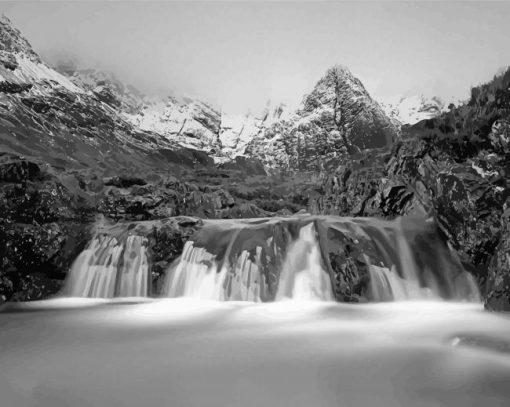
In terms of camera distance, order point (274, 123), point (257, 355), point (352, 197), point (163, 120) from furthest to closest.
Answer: point (163, 120)
point (274, 123)
point (352, 197)
point (257, 355)

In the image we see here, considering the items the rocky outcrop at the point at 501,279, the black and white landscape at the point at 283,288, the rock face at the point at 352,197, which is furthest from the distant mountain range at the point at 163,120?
the rocky outcrop at the point at 501,279

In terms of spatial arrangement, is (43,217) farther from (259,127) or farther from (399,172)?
(259,127)

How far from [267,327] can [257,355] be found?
4.96ft

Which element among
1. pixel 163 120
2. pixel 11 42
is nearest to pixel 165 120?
pixel 163 120

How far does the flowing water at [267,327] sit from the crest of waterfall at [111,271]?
32 mm

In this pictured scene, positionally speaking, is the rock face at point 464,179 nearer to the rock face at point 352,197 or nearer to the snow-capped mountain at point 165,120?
the rock face at point 352,197

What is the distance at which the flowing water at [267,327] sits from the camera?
4.44 metres

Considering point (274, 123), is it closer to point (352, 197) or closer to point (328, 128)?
point (328, 128)

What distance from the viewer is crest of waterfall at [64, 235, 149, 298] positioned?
1033 centimetres

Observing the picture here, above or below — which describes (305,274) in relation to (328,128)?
below

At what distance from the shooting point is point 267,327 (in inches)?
287

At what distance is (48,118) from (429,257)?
281 ft

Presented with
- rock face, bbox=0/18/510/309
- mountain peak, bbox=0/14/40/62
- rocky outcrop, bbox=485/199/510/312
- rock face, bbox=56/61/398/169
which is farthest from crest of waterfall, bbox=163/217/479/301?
mountain peak, bbox=0/14/40/62

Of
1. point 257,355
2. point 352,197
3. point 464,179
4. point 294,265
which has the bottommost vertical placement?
point 257,355
